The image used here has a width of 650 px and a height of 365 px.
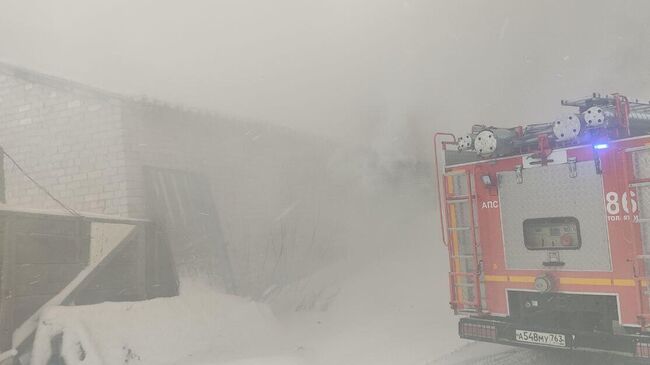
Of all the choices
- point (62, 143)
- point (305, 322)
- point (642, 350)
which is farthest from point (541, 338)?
point (62, 143)

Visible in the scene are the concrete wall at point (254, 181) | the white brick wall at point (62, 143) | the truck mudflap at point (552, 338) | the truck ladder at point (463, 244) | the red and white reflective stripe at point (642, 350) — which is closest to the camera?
the red and white reflective stripe at point (642, 350)

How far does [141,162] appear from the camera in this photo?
7.33 m

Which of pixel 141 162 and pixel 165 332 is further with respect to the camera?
pixel 141 162

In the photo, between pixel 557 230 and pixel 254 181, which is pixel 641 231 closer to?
pixel 557 230

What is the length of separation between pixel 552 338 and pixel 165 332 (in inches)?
150

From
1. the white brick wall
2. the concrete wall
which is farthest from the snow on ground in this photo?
the white brick wall

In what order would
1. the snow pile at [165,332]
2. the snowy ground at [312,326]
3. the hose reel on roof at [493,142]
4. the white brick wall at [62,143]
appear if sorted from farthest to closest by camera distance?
the white brick wall at [62,143]
the snowy ground at [312,326]
the snow pile at [165,332]
the hose reel on roof at [493,142]

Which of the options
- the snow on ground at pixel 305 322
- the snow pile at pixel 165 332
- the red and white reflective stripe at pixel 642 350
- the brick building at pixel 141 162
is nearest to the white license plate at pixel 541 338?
the red and white reflective stripe at pixel 642 350

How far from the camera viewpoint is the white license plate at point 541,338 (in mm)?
4605

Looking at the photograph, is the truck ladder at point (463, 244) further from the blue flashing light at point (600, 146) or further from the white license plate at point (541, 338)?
the blue flashing light at point (600, 146)

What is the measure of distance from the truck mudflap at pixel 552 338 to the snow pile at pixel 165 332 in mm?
1755

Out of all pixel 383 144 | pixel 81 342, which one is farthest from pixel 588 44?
pixel 81 342

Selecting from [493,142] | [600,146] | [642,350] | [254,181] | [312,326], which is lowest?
[312,326]

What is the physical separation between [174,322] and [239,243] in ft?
8.41
